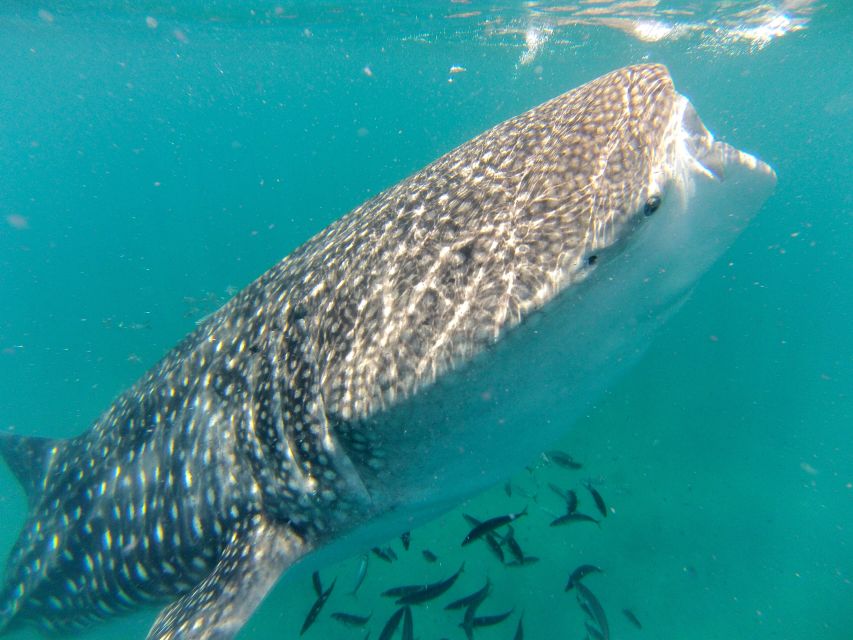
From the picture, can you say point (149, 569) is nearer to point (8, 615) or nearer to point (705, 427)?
point (8, 615)

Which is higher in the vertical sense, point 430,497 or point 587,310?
point 587,310

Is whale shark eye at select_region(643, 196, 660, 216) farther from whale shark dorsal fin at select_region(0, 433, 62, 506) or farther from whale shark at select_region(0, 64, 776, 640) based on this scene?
whale shark dorsal fin at select_region(0, 433, 62, 506)

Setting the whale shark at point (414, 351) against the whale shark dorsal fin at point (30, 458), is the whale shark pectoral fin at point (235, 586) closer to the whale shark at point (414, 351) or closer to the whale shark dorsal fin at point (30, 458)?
the whale shark at point (414, 351)

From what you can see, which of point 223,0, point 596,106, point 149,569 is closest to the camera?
point 596,106

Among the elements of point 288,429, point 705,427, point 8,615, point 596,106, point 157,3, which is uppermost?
point 157,3

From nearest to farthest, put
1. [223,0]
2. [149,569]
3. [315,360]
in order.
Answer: [315,360] < [149,569] < [223,0]

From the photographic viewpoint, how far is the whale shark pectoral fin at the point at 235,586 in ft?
8.41

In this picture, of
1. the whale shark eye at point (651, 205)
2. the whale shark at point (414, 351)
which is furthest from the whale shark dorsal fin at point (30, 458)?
the whale shark eye at point (651, 205)

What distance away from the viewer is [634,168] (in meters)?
2.10

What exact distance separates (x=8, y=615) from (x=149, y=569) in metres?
2.26

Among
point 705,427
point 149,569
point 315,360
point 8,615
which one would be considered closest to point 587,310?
point 315,360

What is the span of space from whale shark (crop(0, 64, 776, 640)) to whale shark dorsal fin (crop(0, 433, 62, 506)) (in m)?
1.06

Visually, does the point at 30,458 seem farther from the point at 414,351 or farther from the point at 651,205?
the point at 651,205

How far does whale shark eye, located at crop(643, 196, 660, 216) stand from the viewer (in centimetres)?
199
